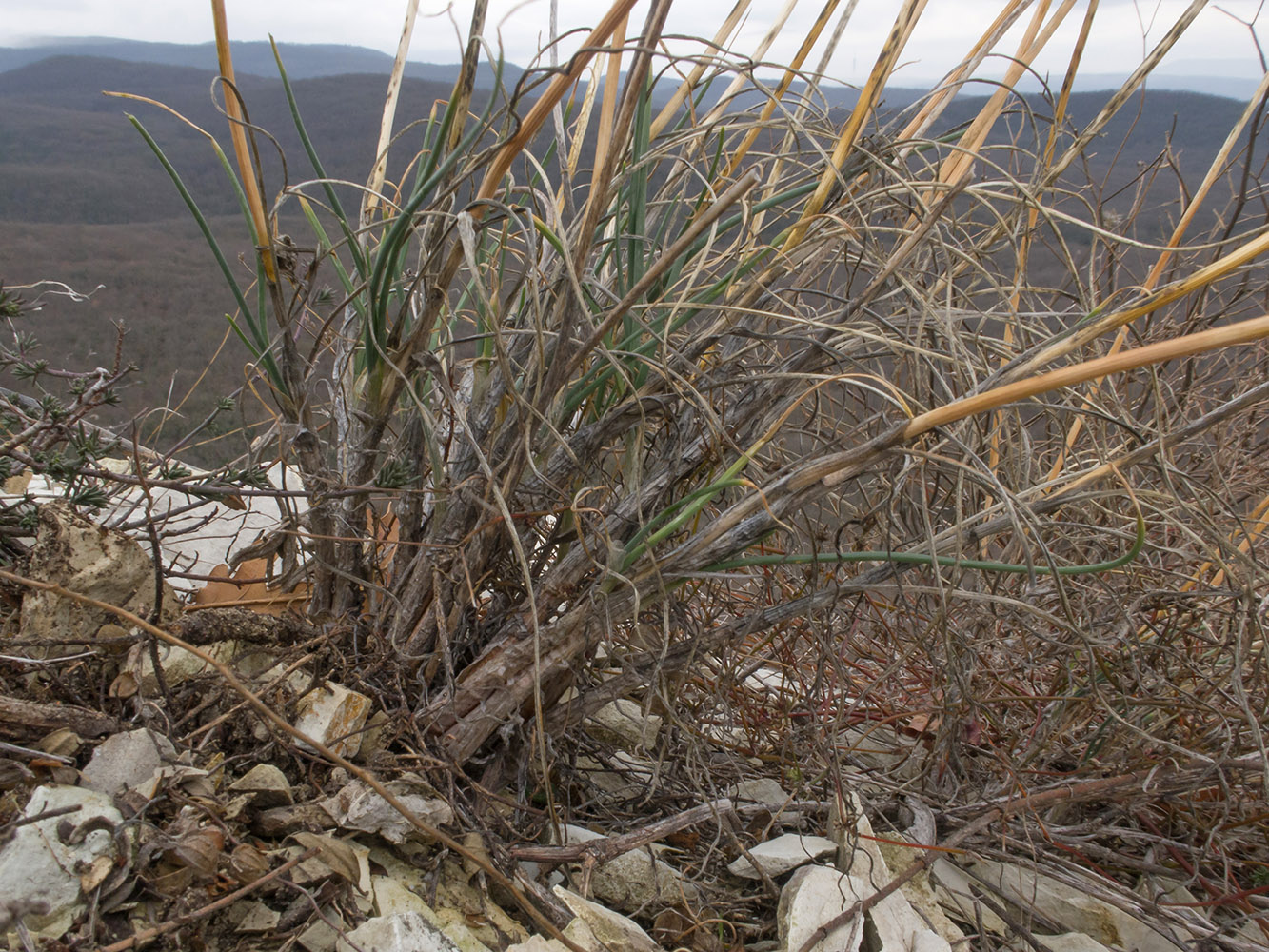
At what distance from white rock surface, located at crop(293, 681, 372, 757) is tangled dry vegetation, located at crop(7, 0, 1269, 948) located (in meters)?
0.03

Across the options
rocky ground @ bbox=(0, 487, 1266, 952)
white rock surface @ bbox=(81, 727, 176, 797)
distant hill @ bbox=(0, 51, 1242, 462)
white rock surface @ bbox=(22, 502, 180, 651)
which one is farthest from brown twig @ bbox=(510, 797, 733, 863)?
distant hill @ bbox=(0, 51, 1242, 462)

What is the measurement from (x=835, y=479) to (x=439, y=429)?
18.2 inches

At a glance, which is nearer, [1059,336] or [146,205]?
[1059,336]

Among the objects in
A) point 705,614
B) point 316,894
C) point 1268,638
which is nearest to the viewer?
point 316,894

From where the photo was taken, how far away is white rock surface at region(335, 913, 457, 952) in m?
0.66

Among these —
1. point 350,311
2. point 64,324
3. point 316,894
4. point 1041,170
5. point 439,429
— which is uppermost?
point 1041,170

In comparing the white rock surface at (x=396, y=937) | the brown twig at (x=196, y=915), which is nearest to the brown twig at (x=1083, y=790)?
the white rock surface at (x=396, y=937)

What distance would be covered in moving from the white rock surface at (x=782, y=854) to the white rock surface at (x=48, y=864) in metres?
0.61

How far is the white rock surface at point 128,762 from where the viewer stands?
71cm

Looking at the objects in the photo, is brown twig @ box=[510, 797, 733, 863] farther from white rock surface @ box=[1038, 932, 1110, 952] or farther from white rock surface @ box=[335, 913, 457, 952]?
white rock surface @ box=[1038, 932, 1110, 952]

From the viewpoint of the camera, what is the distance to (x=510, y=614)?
94cm

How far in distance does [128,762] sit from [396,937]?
29 cm

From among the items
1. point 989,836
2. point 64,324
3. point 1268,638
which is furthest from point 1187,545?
point 64,324

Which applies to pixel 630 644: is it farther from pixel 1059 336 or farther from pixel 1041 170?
pixel 1041 170
